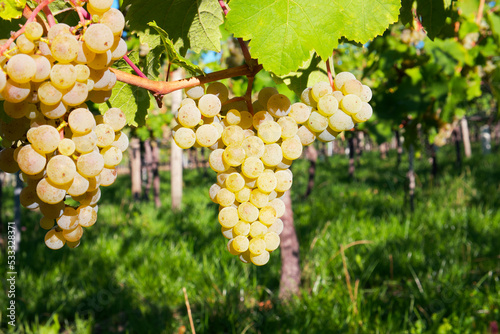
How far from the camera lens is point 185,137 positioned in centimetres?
56

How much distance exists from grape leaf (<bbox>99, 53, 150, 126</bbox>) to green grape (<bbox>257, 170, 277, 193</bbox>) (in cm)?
26

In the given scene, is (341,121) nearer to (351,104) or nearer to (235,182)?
(351,104)

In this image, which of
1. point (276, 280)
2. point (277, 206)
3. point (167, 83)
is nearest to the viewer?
point (167, 83)

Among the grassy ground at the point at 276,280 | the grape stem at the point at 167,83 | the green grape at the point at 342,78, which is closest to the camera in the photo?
the grape stem at the point at 167,83

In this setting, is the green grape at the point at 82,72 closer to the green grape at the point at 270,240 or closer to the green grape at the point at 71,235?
the green grape at the point at 71,235

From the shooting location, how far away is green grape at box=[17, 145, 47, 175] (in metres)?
0.45

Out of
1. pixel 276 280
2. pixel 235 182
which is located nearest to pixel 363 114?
pixel 235 182

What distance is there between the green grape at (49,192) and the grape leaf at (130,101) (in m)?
0.21

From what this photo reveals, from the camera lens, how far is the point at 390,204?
5285mm

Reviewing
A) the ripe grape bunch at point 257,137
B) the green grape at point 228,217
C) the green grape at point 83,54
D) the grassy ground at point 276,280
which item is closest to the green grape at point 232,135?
the ripe grape bunch at point 257,137

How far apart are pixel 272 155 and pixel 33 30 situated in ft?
1.17

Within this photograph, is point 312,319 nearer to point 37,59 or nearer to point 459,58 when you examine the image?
point 459,58

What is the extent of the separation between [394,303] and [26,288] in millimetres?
3128

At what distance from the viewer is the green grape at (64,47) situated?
1.33 feet
